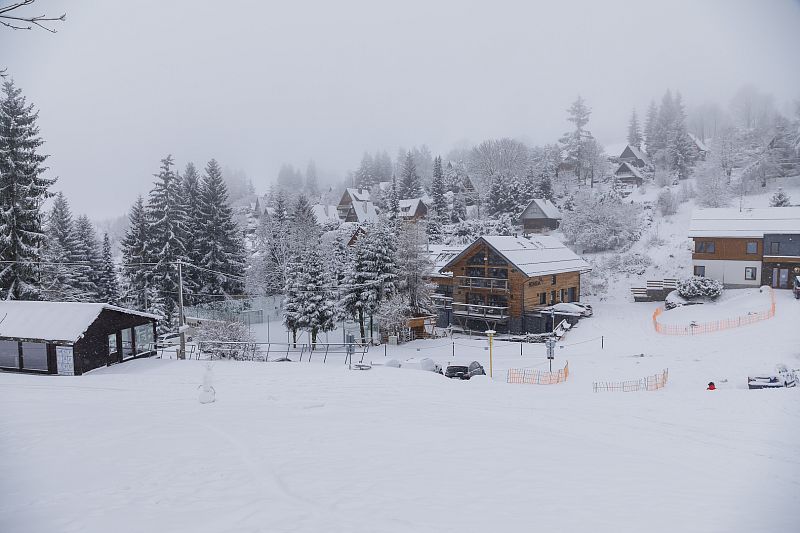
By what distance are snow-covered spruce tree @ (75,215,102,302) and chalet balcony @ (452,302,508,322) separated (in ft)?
92.0

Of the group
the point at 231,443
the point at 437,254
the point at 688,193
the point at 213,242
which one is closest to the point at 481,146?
the point at 688,193

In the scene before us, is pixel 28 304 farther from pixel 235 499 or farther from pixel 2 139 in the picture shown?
pixel 235 499

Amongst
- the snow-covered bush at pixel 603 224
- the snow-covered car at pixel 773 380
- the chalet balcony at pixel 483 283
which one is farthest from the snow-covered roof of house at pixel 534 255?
the snow-covered car at pixel 773 380

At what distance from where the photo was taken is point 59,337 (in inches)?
779

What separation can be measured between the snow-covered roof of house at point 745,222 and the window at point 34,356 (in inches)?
1618

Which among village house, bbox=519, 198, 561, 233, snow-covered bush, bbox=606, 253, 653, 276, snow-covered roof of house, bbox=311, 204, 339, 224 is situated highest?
snow-covered roof of house, bbox=311, 204, 339, 224

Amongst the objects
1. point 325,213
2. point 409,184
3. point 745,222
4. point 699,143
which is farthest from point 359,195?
point 745,222

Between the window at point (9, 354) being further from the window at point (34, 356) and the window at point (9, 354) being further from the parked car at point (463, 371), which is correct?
the parked car at point (463, 371)

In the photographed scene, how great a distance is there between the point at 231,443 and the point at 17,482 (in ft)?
11.3

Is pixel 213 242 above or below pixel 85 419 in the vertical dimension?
above

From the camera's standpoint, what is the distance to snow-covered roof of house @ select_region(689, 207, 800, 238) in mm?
34469

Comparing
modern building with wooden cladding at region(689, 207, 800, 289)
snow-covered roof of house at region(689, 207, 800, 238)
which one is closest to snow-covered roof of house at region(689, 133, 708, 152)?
snow-covered roof of house at region(689, 207, 800, 238)

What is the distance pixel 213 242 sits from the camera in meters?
43.2

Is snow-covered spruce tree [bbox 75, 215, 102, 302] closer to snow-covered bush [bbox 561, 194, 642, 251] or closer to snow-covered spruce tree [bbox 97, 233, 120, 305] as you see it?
snow-covered spruce tree [bbox 97, 233, 120, 305]
